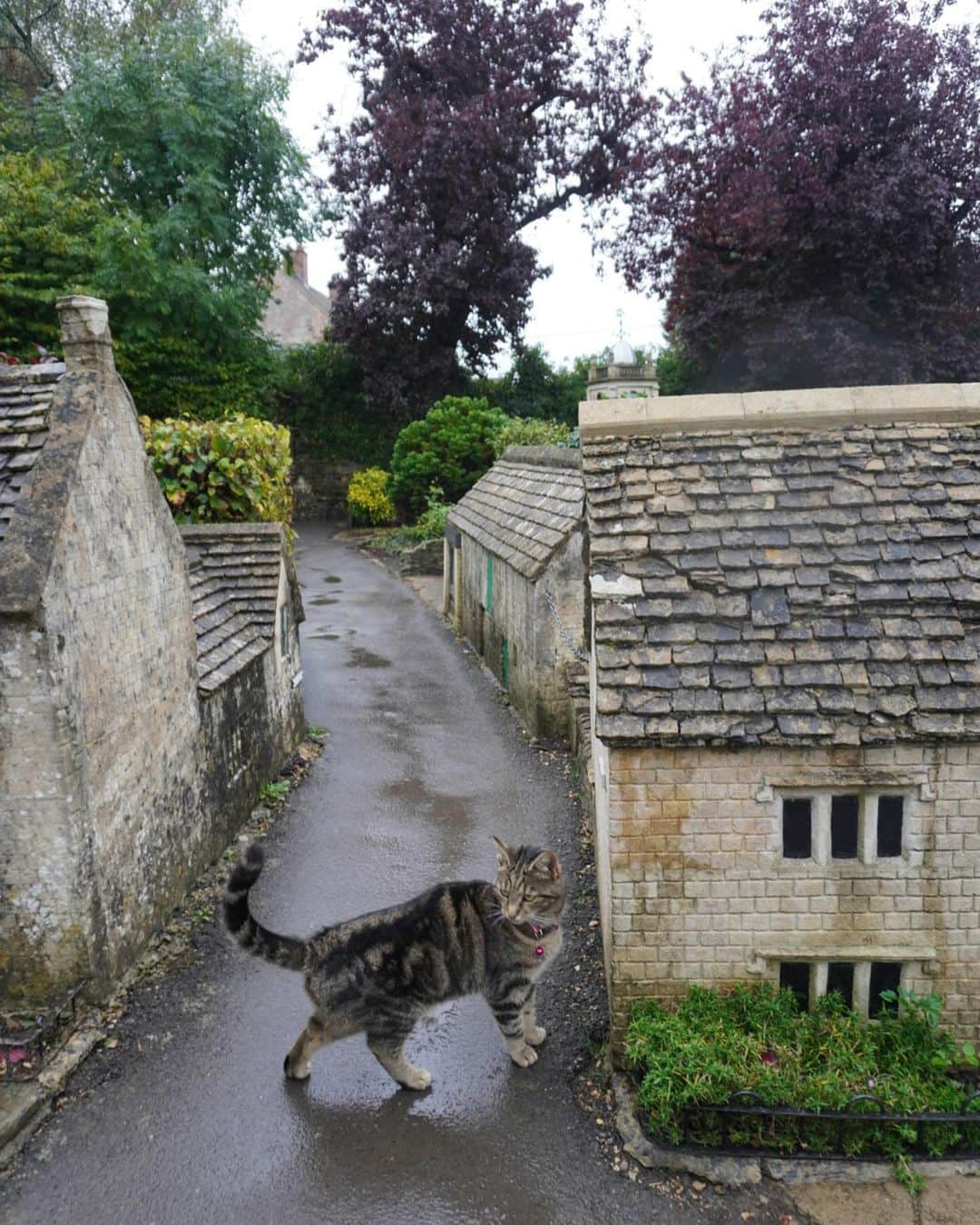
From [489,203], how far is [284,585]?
23.3 metres

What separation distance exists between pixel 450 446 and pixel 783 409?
2346 cm

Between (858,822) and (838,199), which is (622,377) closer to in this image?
(838,199)

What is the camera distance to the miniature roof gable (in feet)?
36.5

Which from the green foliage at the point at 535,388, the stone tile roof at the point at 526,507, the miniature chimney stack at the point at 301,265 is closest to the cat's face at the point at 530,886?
the stone tile roof at the point at 526,507

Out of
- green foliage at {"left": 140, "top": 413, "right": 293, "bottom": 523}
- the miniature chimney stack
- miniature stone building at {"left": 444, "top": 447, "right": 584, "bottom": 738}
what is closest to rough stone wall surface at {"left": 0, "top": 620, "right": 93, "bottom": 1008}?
green foliage at {"left": 140, "top": 413, "right": 293, "bottom": 523}

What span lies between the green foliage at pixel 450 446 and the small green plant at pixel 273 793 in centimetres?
1938

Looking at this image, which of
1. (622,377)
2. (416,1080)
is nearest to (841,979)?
(416,1080)

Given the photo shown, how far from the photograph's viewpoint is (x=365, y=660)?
1897 cm

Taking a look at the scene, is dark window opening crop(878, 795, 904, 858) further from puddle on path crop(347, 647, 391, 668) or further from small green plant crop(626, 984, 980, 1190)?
puddle on path crop(347, 647, 391, 668)

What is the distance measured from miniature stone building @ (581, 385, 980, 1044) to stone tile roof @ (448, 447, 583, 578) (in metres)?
6.97

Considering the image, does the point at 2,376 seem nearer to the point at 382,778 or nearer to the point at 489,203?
the point at 382,778

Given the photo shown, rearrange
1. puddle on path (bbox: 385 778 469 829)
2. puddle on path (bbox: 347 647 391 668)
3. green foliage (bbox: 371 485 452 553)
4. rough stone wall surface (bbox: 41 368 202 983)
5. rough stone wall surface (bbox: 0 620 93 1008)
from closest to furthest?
rough stone wall surface (bbox: 0 620 93 1008) < rough stone wall surface (bbox: 41 368 202 983) < puddle on path (bbox: 385 778 469 829) < puddle on path (bbox: 347 647 391 668) < green foliage (bbox: 371 485 452 553)

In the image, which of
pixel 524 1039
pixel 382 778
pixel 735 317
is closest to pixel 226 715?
pixel 382 778

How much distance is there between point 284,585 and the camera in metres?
13.5
